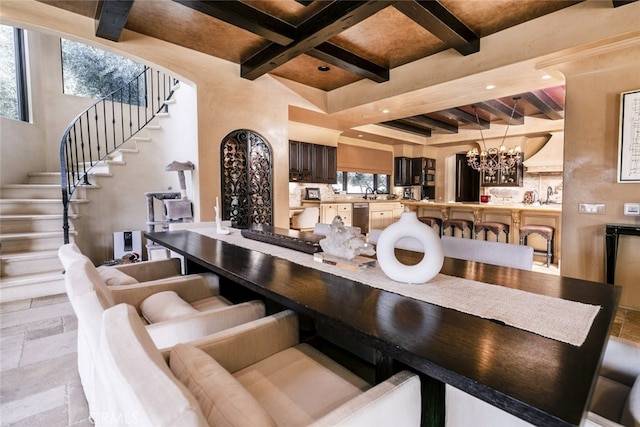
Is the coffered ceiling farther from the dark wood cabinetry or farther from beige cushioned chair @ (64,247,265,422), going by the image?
the dark wood cabinetry

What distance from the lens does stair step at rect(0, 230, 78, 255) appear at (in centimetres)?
371

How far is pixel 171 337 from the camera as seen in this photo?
127cm

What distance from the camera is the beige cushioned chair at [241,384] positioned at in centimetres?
58

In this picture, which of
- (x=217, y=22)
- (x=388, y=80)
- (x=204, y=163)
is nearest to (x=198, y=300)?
(x=204, y=163)

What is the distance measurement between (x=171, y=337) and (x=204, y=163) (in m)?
3.09

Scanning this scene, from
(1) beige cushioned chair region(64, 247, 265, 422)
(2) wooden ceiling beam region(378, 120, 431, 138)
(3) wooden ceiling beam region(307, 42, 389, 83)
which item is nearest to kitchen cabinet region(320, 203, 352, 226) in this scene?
(2) wooden ceiling beam region(378, 120, 431, 138)

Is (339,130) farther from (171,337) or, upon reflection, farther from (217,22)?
(171,337)

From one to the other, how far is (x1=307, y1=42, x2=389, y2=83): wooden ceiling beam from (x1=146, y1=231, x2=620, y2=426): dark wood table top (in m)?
2.84

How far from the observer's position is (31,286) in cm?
344

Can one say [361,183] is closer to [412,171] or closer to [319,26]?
[412,171]

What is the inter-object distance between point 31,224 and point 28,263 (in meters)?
0.65

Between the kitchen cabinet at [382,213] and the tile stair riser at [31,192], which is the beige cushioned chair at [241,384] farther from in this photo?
the kitchen cabinet at [382,213]

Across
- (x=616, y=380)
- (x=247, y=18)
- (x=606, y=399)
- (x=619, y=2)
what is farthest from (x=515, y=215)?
(x=247, y=18)

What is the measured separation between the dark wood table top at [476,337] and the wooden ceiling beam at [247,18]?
2335mm
